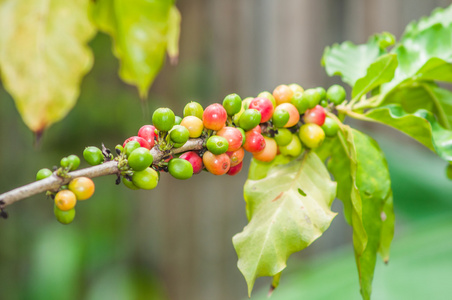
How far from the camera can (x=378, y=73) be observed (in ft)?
1.43

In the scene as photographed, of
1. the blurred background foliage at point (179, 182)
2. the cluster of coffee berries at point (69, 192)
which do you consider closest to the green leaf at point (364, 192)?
the cluster of coffee berries at point (69, 192)

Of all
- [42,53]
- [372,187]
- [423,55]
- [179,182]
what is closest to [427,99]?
[423,55]

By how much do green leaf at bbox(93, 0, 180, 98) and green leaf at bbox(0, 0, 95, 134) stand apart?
39 mm

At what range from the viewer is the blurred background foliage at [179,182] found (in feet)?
5.65

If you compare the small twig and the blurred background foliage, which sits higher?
the small twig

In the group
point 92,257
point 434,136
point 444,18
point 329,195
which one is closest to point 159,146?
point 329,195

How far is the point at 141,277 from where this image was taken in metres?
2.00

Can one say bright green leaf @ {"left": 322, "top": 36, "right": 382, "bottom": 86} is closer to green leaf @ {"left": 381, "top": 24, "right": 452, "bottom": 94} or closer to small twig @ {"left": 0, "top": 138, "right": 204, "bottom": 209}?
green leaf @ {"left": 381, "top": 24, "right": 452, "bottom": 94}

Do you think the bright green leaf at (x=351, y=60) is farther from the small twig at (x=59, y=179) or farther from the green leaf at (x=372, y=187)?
the small twig at (x=59, y=179)

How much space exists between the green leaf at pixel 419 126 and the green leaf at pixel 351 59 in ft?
0.30

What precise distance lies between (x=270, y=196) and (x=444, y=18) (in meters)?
0.36

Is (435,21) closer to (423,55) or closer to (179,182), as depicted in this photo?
(423,55)

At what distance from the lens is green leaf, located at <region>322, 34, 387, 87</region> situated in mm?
527

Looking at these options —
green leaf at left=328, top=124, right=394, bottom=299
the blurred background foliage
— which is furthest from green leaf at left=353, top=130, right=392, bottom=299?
the blurred background foliage
